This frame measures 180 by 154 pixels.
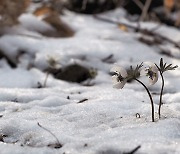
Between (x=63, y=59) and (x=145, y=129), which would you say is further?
(x=63, y=59)

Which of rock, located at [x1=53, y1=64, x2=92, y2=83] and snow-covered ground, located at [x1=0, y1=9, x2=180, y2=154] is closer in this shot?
snow-covered ground, located at [x1=0, y1=9, x2=180, y2=154]

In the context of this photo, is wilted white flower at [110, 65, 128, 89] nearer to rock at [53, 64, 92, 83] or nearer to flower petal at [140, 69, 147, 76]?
flower petal at [140, 69, 147, 76]

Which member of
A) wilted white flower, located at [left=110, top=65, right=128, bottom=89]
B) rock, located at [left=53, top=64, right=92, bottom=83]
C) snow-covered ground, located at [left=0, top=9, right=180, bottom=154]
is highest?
wilted white flower, located at [left=110, top=65, right=128, bottom=89]

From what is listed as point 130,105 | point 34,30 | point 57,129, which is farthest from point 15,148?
point 34,30

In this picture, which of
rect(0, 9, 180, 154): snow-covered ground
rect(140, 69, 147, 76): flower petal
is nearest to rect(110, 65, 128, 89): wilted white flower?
rect(140, 69, 147, 76): flower petal

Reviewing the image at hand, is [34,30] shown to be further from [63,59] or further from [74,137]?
[74,137]

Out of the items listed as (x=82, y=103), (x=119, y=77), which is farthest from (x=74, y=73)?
(x=119, y=77)

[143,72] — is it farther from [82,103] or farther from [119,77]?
[82,103]


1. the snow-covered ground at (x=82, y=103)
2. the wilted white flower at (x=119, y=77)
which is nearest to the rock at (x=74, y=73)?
the snow-covered ground at (x=82, y=103)
